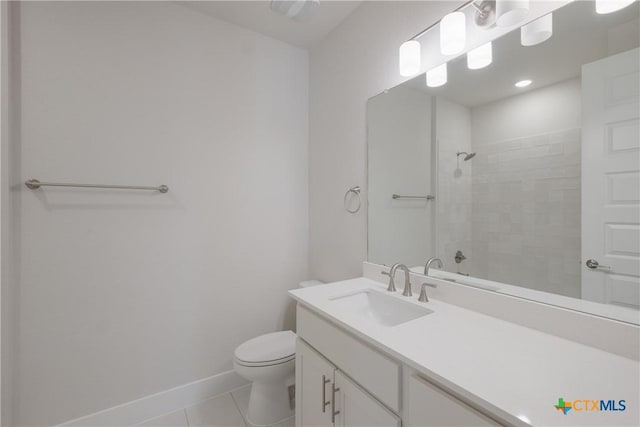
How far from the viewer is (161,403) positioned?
1.64 metres

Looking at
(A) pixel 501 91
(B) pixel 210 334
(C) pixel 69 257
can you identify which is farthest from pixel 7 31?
(A) pixel 501 91

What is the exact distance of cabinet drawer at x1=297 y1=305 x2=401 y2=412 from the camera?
0.81m

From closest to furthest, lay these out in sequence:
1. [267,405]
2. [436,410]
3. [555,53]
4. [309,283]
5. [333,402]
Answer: [436,410], [555,53], [333,402], [267,405], [309,283]

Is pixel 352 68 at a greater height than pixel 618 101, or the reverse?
pixel 352 68

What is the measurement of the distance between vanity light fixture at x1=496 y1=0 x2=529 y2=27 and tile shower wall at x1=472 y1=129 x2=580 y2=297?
417mm

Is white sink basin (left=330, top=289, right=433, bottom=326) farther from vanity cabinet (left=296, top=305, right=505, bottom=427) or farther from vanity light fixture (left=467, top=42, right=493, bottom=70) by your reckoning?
vanity light fixture (left=467, top=42, right=493, bottom=70)

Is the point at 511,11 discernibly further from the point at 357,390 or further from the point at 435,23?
the point at 357,390

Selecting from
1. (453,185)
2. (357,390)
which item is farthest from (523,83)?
(357,390)

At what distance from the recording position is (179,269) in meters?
1.71

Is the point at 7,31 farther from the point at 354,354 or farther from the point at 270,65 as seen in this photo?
the point at 354,354

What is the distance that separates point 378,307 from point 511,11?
129cm

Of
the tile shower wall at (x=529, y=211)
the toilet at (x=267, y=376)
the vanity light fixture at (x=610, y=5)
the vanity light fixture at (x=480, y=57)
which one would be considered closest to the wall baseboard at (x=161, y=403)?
the toilet at (x=267, y=376)

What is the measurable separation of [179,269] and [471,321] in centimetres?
161

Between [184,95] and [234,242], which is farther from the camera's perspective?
[234,242]
